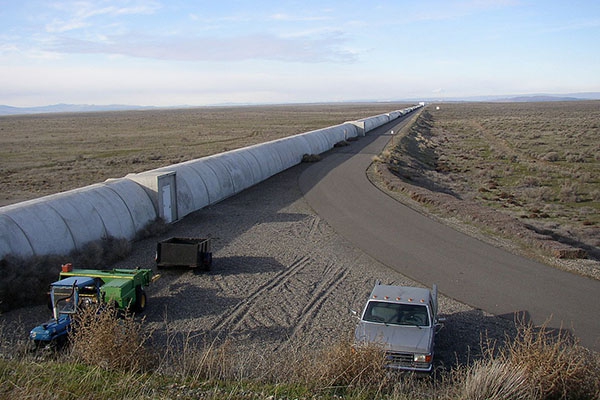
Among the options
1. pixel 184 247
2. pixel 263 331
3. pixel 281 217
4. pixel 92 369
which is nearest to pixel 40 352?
pixel 92 369

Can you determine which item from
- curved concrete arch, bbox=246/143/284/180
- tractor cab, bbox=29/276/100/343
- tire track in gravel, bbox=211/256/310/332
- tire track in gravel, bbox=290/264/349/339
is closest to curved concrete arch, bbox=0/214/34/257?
tractor cab, bbox=29/276/100/343

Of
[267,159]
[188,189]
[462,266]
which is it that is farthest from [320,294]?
[267,159]

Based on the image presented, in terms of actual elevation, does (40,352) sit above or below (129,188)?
below

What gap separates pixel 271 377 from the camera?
8656 mm

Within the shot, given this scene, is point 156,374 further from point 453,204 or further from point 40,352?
point 453,204

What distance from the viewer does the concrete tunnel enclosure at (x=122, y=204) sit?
15.2 metres

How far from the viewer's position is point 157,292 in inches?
570

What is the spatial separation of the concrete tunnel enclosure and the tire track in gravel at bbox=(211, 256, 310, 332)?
599 centimetres

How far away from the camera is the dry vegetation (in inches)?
789

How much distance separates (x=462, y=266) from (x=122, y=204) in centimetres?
1179

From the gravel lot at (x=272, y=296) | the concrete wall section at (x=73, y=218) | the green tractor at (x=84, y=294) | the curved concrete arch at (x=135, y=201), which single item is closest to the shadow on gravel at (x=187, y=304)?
the gravel lot at (x=272, y=296)

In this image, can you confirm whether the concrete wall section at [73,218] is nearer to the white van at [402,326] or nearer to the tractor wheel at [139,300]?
the tractor wheel at [139,300]

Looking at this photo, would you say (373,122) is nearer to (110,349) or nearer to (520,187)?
(520,187)

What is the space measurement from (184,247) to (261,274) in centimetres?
236
